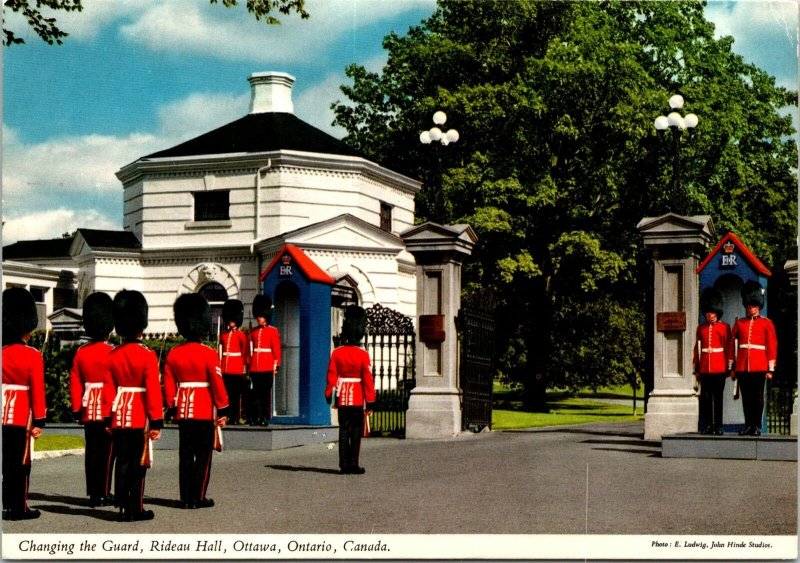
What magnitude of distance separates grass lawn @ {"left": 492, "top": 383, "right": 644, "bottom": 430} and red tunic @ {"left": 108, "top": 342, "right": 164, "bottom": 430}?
13245 mm

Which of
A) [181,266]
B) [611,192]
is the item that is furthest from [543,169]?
[181,266]

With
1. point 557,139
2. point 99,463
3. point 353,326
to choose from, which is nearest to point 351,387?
point 353,326

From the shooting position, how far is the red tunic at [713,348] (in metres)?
16.7

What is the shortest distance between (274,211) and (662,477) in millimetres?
17852

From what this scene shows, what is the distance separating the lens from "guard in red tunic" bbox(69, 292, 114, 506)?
1173cm

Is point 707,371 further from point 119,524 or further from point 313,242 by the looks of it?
point 313,242

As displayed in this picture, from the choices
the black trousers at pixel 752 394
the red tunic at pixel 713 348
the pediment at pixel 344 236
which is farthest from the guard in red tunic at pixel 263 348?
the pediment at pixel 344 236

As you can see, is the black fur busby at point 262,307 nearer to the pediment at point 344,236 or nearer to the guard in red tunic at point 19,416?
the guard in red tunic at point 19,416

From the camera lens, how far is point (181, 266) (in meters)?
29.2

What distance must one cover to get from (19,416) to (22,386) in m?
0.27

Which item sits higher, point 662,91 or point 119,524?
point 662,91

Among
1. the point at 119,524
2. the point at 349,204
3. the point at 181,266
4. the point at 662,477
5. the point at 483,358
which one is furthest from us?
the point at 349,204

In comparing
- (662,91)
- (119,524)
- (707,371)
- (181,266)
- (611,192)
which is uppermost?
(662,91)

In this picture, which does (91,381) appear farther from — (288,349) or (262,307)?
(288,349)
